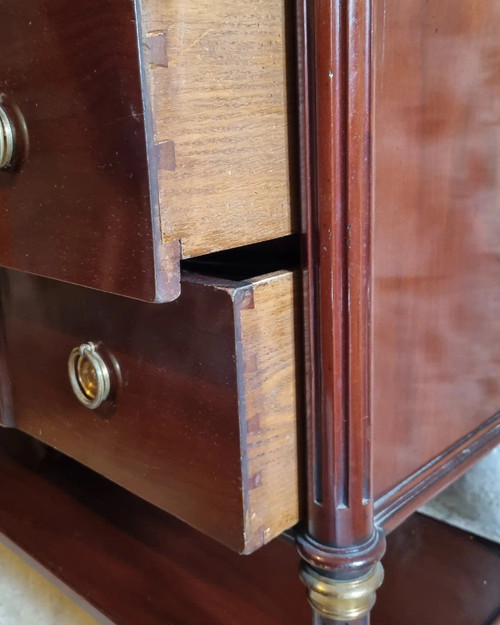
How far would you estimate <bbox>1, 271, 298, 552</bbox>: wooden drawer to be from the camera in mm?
429

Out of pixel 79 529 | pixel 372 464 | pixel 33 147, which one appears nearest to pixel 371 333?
pixel 372 464

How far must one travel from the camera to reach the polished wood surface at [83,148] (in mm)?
371

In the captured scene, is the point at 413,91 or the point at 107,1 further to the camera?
the point at 413,91

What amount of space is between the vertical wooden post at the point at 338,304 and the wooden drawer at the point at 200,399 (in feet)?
0.07

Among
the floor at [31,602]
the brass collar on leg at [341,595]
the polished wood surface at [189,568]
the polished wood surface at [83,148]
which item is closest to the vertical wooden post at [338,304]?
the brass collar on leg at [341,595]

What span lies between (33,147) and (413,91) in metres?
0.27

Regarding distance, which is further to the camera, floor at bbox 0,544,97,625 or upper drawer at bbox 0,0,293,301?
floor at bbox 0,544,97,625

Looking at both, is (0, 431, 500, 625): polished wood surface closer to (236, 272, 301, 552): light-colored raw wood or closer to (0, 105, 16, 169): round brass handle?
(236, 272, 301, 552): light-colored raw wood

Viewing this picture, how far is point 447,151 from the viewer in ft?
1.71

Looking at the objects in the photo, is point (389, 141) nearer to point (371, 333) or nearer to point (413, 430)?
point (371, 333)

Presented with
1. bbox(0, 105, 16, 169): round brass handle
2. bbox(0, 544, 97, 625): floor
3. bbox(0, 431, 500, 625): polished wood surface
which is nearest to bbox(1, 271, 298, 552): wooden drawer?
bbox(0, 105, 16, 169): round brass handle

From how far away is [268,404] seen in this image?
1.47 ft

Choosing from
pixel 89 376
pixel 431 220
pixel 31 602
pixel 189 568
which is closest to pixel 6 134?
pixel 89 376

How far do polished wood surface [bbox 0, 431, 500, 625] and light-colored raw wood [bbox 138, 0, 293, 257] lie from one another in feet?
1.47
